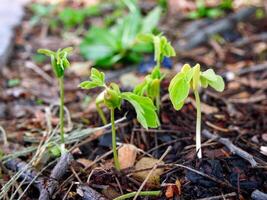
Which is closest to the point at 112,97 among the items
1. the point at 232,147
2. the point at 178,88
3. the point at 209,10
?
the point at 178,88

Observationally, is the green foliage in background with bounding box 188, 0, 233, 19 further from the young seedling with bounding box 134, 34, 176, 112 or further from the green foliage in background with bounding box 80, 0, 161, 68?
the young seedling with bounding box 134, 34, 176, 112

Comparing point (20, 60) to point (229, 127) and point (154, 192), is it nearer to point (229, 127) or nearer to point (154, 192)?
point (229, 127)

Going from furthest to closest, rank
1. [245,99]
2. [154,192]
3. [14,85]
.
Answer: [14,85]
[245,99]
[154,192]

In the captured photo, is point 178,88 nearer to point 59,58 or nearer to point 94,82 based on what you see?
point 94,82

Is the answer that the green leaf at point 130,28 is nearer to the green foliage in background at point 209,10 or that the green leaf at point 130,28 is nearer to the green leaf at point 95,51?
the green leaf at point 95,51

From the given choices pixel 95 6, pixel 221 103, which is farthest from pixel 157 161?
pixel 95 6
